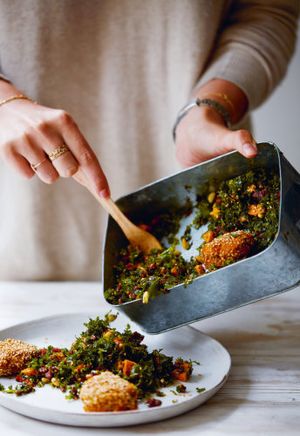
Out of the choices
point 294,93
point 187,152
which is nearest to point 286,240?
point 187,152

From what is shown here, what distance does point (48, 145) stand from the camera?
4.61 feet

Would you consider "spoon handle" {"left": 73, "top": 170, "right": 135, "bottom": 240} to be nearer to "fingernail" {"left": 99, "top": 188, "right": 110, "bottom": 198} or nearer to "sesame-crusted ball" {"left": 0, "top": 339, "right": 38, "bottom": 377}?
"fingernail" {"left": 99, "top": 188, "right": 110, "bottom": 198}

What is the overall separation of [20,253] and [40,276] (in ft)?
0.32

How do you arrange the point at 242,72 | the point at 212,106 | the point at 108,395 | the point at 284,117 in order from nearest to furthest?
the point at 108,395 < the point at 212,106 < the point at 242,72 < the point at 284,117

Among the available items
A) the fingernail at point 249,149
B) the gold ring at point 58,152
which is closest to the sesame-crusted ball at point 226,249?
the fingernail at point 249,149

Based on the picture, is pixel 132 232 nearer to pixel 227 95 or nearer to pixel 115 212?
pixel 115 212

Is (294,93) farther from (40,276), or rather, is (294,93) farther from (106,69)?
(40,276)

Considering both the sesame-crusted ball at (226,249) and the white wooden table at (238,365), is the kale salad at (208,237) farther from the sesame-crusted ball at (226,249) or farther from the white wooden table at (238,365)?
the white wooden table at (238,365)

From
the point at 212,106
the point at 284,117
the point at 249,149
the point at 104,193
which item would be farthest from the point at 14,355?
the point at 284,117

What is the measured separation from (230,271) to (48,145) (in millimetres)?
491

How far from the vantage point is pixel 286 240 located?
1.15 meters

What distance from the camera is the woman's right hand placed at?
1.40 meters

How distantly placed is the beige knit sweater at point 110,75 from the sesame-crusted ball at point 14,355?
0.76 meters

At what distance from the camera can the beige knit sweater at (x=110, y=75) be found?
1.85 m
